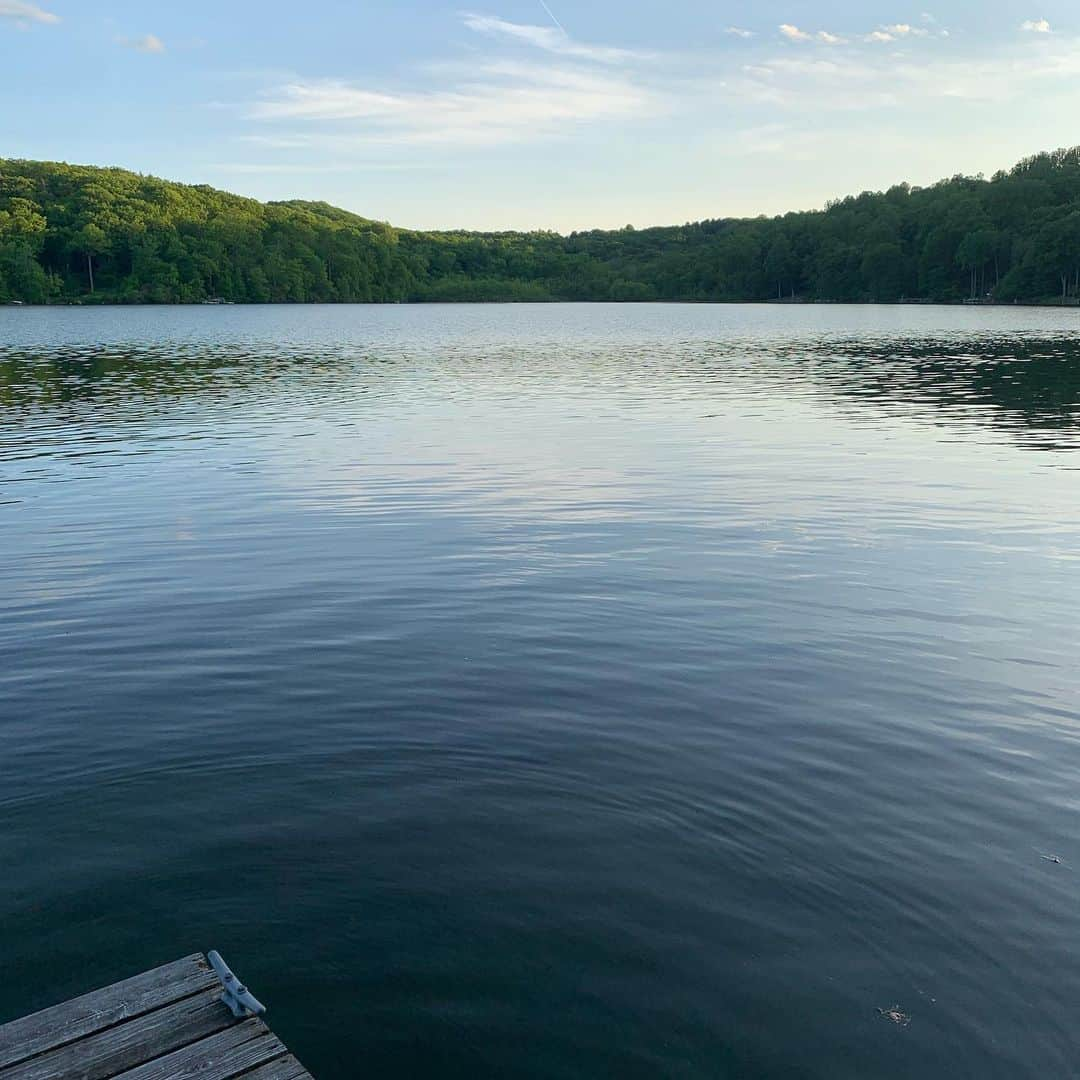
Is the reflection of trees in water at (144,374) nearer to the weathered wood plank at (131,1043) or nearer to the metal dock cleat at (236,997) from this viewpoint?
the metal dock cleat at (236,997)

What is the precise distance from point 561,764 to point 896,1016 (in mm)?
3958

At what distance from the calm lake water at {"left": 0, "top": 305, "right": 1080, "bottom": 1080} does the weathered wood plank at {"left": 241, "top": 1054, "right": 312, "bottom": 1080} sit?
3.32 ft

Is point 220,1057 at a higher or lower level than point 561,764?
higher

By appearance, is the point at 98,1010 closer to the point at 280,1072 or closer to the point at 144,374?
the point at 280,1072

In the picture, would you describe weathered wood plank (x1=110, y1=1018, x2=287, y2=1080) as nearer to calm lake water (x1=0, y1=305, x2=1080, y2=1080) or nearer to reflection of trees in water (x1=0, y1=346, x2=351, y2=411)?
calm lake water (x1=0, y1=305, x2=1080, y2=1080)

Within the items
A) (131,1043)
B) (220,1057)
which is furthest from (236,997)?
(131,1043)

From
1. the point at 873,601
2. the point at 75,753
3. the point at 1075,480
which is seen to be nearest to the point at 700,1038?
the point at 75,753

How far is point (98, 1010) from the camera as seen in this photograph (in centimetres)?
491

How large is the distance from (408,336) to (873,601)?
3623 inches

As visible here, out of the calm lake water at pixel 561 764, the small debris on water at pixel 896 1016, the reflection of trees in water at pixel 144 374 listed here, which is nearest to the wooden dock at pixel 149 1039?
the calm lake water at pixel 561 764

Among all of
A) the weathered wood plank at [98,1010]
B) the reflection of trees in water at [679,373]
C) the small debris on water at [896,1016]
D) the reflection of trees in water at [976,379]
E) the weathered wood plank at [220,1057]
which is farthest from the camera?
the reflection of trees in water at [679,373]

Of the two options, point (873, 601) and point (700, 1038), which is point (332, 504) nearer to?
point (873, 601)

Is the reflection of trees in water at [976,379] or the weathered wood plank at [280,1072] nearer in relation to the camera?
the weathered wood plank at [280,1072]

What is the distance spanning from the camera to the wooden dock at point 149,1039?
4527 mm
